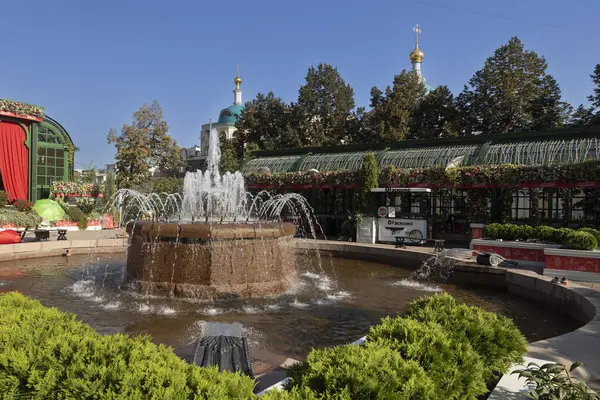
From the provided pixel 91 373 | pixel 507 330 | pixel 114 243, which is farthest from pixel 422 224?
pixel 91 373

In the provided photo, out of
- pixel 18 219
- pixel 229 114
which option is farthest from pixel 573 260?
pixel 229 114

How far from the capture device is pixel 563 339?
17.8 ft

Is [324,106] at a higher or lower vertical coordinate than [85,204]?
higher

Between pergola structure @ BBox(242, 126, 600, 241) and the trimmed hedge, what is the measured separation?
3740 mm

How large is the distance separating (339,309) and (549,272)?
238 inches

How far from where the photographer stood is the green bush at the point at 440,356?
3.50 metres

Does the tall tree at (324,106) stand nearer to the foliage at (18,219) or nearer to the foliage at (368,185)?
the foliage at (368,185)

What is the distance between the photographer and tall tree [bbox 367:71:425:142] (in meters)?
33.3

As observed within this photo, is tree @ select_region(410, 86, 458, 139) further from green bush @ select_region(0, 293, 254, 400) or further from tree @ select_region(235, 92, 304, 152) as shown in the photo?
green bush @ select_region(0, 293, 254, 400)

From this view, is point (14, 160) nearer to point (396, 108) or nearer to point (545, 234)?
point (396, 108)

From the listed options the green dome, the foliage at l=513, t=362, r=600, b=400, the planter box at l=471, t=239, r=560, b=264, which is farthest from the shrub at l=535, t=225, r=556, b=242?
the green dome

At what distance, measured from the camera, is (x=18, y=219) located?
64.4 feet

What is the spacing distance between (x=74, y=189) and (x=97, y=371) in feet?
93.7

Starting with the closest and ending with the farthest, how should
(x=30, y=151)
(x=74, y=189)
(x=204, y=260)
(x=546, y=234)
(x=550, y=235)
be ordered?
1. (x=204, y=260)
2. (x=550, y=235)
3. (x=546, y=234)
4. (x=74, y=189)
5. (x=30, y=151)
